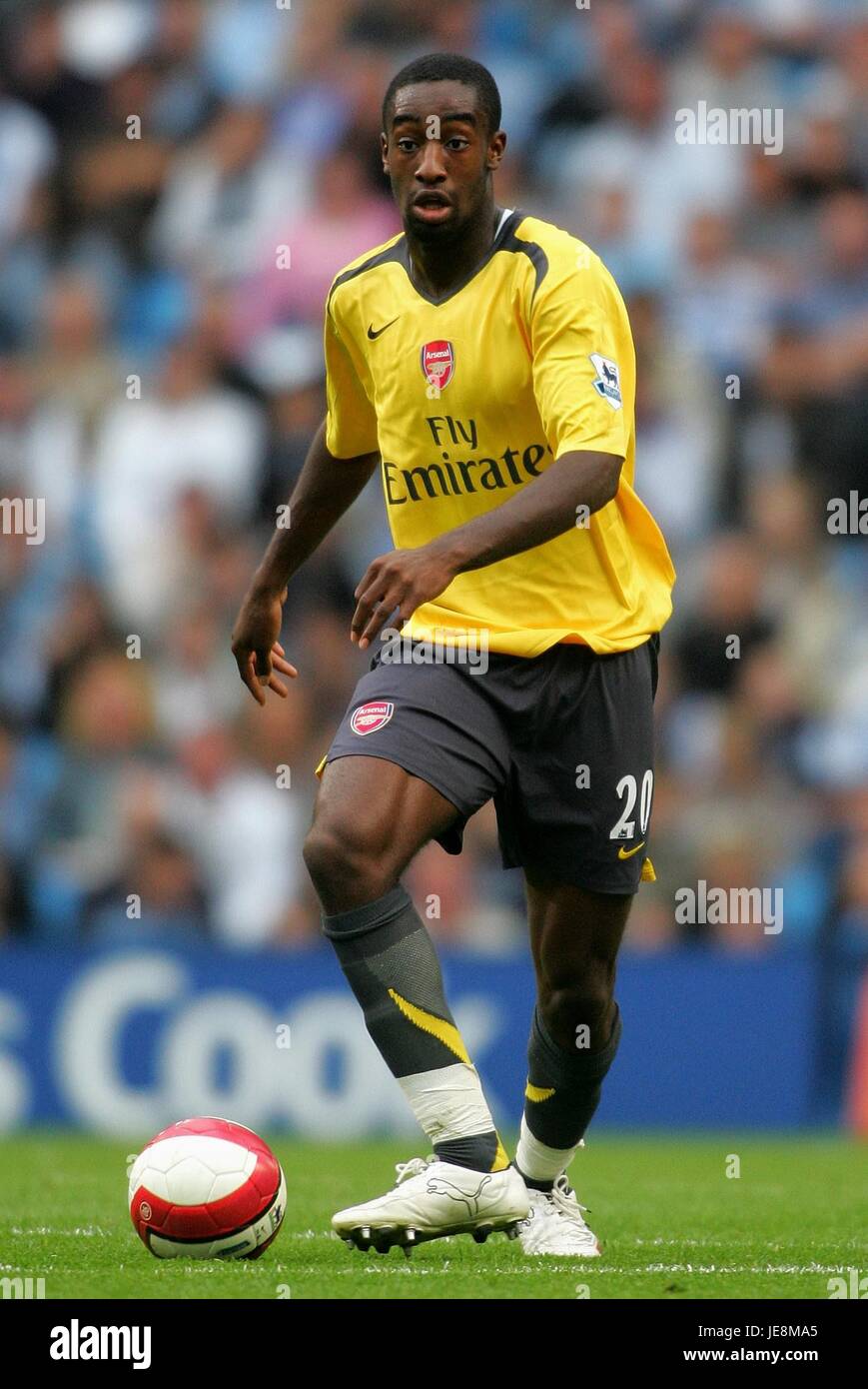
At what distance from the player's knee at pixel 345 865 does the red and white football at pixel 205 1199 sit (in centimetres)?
66

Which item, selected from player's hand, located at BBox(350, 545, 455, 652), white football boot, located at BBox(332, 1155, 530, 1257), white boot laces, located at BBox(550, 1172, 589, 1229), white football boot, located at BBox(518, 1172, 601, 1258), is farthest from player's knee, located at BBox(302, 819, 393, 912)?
white boot laces, located at BBox(550, 1172, 589, 1229)

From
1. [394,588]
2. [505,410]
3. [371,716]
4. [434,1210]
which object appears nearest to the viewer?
[394,588]

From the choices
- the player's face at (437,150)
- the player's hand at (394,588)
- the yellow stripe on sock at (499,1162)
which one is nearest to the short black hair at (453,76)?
the player's face at (437,150)

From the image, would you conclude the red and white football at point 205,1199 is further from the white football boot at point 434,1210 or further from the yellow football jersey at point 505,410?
the yellow football jersey at point 505,410

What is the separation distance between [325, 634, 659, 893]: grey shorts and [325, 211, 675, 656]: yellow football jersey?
83 millimetres

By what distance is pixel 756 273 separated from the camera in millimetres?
12164

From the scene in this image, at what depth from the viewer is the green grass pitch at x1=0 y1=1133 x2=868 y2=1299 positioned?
4371 mm

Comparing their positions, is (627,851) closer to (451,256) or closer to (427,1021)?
(427,1021)

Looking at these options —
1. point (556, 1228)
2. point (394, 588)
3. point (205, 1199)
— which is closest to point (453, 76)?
point (394, 588)

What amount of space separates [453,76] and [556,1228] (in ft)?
8.90

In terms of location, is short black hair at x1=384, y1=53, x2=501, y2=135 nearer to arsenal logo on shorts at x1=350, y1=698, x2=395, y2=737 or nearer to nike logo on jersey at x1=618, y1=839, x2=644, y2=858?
arsenal logo on shorts at x1=350, y1=698, x2=395, y2=737

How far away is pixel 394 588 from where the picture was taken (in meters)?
4.39

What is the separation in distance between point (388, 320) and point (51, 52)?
8.56 m
